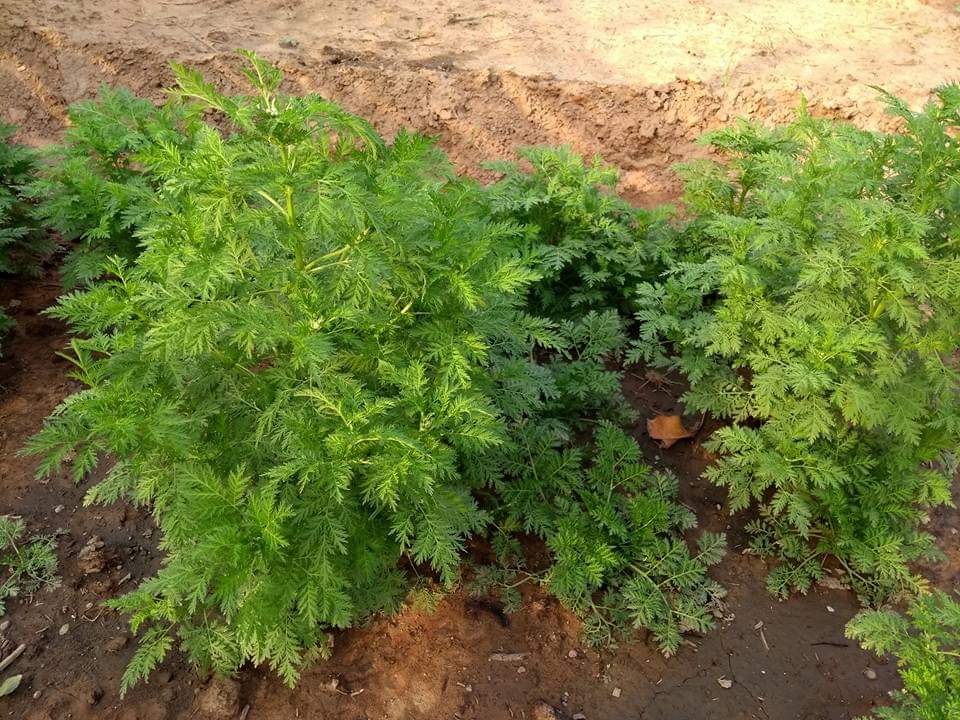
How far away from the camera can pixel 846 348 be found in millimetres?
2980

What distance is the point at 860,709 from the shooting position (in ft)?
9.88

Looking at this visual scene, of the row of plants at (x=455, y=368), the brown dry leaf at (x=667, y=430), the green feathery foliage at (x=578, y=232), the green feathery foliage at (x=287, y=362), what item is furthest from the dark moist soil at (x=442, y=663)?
the green feathery foliage at (x=578, y=232)

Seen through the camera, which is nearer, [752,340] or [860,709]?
[860,709]

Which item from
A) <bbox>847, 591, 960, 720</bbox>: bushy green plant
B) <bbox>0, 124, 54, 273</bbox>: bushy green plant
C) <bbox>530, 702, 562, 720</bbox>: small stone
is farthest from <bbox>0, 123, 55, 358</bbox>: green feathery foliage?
<bbox>847, 591, 960, 720</bbox>: bushy green plant

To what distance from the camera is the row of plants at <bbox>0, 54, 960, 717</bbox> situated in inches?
86.9

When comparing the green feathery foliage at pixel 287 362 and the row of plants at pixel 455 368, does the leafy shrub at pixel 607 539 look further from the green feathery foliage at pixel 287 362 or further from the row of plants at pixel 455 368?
the green feathery foliage at pixel 287 362

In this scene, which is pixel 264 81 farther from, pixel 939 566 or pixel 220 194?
pixel 939 566

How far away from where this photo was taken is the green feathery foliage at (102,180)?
3.79m

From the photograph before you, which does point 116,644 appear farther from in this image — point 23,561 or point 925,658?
point 925,658

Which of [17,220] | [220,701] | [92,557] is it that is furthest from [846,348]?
[17,220]

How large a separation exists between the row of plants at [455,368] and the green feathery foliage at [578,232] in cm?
3

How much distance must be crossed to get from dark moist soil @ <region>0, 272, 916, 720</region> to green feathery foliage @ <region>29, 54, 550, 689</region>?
287 mm

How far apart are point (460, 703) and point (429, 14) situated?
6370mm

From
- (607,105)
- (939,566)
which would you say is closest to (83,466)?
(939,566)
